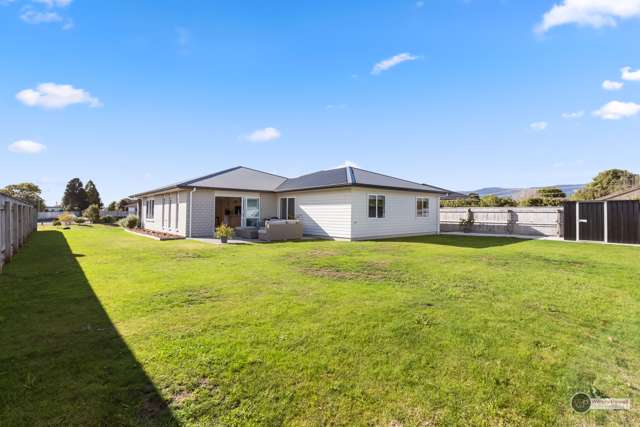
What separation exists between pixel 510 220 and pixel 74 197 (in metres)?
57.4

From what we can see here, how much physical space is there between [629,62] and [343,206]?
1225 centimetres

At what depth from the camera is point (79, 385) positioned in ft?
8.55

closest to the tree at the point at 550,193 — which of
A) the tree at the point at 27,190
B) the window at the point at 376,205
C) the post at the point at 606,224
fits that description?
the post at the point at 606,224

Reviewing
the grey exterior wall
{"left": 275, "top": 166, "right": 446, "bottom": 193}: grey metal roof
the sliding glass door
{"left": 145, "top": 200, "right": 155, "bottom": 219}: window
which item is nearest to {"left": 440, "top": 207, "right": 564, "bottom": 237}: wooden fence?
{"left": 275, "top": 166, "right": 446, "bottom": 193}: grey metal roof

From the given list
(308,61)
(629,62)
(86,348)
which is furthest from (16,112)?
(629,62)

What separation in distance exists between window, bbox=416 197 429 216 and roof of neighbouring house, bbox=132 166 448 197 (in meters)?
0.67

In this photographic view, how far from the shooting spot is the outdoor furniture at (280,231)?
47.4ft

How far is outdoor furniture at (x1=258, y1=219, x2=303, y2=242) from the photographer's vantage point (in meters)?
14.5

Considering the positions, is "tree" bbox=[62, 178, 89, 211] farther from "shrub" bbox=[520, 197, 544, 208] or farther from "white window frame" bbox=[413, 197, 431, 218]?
"shrub" bbox=[520, 197, 544, 208]

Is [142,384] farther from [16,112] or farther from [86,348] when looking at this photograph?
[16,112]

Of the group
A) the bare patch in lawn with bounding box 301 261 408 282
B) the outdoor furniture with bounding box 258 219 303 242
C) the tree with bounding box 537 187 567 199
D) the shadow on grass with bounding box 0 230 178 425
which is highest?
the tree with bounding box 537 187 567 199

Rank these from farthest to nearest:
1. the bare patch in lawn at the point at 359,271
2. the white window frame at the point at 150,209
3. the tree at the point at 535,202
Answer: the tree at the point at 535,202 → the white window frame at the point at 150,209 → the bare patch in lawn at the point at 359,271

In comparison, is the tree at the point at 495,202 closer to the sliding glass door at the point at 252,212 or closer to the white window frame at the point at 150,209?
the sliding glass door at the point at 252,212

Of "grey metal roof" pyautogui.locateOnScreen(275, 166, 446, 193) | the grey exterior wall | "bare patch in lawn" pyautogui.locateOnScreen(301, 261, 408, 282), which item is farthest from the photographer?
the grey exterior wall
